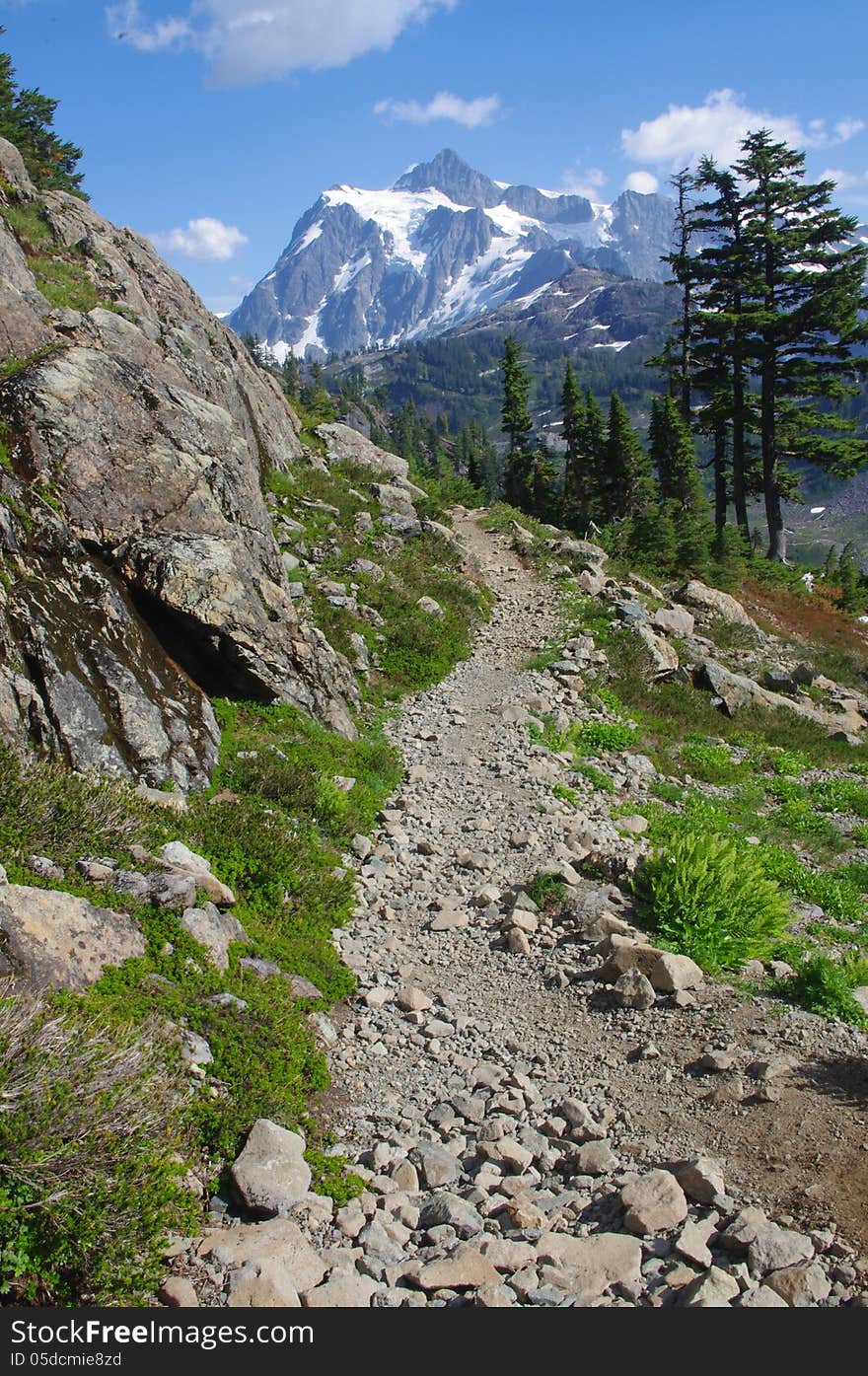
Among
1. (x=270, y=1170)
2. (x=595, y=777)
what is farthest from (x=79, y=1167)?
(x=595, y=777)

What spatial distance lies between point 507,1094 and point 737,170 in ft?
140

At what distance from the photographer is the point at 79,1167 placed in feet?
15.6

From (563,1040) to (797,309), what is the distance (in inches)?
1523

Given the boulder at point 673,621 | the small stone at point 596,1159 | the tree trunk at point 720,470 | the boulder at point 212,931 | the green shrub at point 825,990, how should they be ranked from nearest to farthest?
the small stone at point 596,1159 → the boulder at point 212,931 → the green shrub at point 825,990 → the boulder at point 673,621 → the tree trunk at point 720,470

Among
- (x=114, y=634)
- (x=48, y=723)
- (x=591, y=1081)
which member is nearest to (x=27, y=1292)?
(x=591, y=1081)

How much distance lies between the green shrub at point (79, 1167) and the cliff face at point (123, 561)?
563 centimetres

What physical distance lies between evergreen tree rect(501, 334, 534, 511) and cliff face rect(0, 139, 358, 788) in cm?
3747

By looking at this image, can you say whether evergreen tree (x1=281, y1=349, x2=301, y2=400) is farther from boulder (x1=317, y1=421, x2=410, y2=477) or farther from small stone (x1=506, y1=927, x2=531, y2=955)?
small stone (x1=506, y1=927, x2=531, y2=955)

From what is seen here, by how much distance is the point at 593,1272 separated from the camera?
16.9ft

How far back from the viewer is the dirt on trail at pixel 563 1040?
6203mm

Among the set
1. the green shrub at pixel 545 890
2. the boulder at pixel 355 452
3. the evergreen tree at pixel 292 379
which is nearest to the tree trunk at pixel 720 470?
the boulder at pixel 355 452

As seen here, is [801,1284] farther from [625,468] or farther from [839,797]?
[625,468]

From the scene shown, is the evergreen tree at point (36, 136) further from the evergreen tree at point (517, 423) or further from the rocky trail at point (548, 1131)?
the rocky trail at point (548, 1131)

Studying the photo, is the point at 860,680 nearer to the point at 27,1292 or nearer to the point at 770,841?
the point at 770,841
